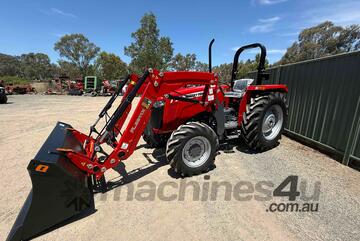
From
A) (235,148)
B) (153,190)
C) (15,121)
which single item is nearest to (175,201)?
(153,190)

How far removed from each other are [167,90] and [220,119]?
139 centimetres

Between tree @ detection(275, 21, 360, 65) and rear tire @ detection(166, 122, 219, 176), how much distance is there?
141 ft

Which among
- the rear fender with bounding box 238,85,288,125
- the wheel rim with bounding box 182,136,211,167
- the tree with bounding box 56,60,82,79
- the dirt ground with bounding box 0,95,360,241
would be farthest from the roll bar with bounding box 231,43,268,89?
the tree with bounding box 56,60,82,79

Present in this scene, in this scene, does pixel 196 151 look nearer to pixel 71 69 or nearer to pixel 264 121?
pixel 264 121

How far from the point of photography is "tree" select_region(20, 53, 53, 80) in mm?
78000

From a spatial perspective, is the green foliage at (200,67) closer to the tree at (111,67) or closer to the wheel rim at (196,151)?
the tree at (111,67)

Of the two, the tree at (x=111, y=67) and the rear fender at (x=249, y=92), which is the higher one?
the tree at (x=111, y=67)

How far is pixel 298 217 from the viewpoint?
267 centimetres

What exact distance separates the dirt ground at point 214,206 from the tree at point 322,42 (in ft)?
138

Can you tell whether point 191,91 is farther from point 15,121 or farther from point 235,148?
point 15,121

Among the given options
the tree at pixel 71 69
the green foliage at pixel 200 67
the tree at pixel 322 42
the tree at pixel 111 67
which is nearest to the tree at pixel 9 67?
the tree at pixel 71 69

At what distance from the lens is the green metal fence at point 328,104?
4.06m

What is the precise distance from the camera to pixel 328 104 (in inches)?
185
